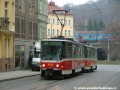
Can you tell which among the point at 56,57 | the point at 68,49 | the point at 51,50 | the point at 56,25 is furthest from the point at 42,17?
the point at 56,25

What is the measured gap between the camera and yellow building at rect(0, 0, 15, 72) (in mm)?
36719

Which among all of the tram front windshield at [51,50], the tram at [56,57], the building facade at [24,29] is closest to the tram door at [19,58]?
the building facade at [24,29]

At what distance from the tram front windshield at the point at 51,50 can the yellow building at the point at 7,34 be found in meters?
9.89

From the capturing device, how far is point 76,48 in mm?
32031

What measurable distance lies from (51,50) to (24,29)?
18124 mm

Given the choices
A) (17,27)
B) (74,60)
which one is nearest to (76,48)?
(74,60)

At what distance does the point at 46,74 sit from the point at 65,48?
2.46 m

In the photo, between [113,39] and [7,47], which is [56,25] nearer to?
[113,39]

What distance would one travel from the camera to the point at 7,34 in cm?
3816

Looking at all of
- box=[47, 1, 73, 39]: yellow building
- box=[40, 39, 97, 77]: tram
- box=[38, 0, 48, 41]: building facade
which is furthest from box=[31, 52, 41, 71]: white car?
box=[47, 1, 73, 39]: yellow building

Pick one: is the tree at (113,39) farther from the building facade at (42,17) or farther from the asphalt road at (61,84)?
the asphalt road at (61,84)

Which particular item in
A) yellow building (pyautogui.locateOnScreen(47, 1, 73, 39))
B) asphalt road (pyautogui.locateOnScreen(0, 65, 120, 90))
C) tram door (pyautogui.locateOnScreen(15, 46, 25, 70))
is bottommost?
asphalt road (pyautogui.locateOnScreen(0, 65, 120, 90))

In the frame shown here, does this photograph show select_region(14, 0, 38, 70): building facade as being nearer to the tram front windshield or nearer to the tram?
the tram

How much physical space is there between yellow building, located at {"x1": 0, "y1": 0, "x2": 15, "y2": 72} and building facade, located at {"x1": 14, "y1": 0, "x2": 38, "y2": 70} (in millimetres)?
1614
